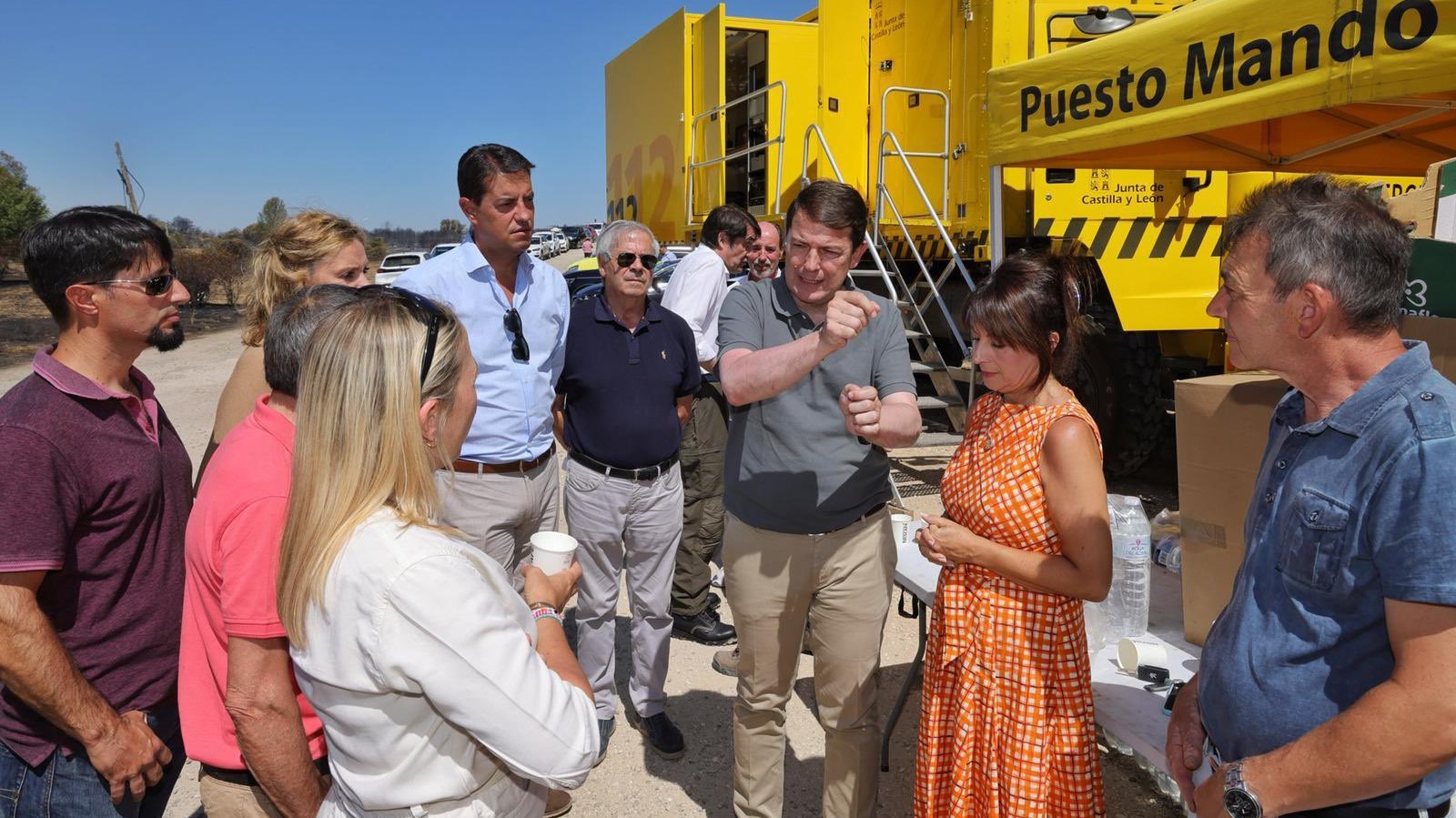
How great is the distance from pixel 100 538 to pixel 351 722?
2.74 ft

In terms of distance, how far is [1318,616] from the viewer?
122cm

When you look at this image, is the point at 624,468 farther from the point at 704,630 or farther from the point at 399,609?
the point at 399,609

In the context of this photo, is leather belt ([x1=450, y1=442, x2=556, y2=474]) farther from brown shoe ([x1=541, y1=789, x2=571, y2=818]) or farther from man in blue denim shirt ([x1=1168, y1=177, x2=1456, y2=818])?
man in blue denim shirt ([x1=1168, y1=177, x2=1456, y2=818])

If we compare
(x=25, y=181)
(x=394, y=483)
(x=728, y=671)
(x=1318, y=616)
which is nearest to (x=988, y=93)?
(x=728, y=671)

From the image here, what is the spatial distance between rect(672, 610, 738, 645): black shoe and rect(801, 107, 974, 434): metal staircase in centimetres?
198

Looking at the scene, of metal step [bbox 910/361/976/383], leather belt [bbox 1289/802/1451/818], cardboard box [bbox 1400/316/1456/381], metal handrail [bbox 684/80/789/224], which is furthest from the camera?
metal handrail [bbox 684/80/789/224]

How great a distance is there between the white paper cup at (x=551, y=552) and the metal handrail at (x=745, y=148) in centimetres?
604

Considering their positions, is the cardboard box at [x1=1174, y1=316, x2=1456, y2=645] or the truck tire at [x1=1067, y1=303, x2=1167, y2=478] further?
the truck tire at [x1=1067, y1=303, x2=1167, y2=478]

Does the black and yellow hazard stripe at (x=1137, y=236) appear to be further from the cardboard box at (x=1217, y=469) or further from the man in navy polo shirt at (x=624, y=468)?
the cardboard box at (x=1217, y=469)

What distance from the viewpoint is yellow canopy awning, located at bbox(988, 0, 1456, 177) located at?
2414mm

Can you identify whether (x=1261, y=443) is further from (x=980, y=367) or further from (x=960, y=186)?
(x=960, y=186)

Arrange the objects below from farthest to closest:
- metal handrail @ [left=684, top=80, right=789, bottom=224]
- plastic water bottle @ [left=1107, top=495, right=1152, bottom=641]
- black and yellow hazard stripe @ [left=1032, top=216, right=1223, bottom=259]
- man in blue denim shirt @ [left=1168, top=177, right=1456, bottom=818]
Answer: metal handrail @ [left=684, top=80, right=789, bottom=224] → black and yellow hazard stripe @ [left=1032, top=216, right=1223, bottom=259] → plastic water bottle @ [left=1107, top=495, right=1152, bottom=641] → man in blue denim shirt @ [left=1168, top=177, right=1456, bottom=818]

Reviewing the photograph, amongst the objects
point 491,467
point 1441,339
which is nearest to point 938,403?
point 491,467

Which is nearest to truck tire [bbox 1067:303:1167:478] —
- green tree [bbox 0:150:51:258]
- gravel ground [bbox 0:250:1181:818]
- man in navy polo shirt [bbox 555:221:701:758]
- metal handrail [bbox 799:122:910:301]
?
metal handrail [bbox 799:122:910:301]
